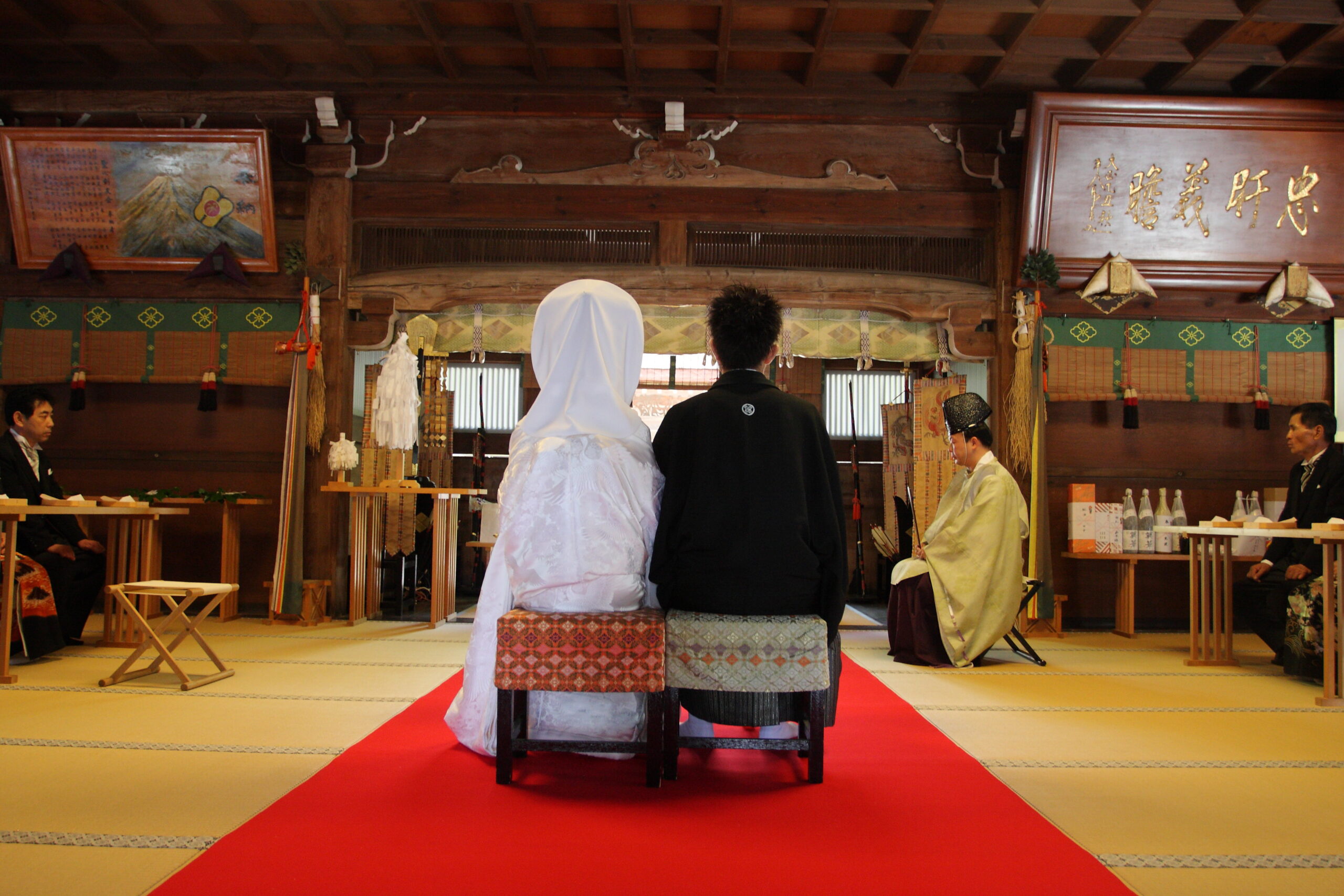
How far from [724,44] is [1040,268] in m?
2.61

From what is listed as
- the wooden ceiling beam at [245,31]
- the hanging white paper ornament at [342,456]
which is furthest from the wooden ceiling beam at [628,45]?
the hanging white paper ornament at [342,456]

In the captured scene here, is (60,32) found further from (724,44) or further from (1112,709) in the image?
(1112,709)

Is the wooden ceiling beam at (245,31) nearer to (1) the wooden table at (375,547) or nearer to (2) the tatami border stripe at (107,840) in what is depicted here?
(1) the wooden table at (375,547)

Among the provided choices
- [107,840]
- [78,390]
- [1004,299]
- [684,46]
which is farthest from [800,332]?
[107,840]

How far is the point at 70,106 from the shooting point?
618 cm

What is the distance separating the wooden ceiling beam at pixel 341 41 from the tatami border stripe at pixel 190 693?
3.91m

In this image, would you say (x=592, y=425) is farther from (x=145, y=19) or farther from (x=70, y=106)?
(x=70, y=106)

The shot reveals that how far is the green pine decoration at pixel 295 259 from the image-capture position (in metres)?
6.21

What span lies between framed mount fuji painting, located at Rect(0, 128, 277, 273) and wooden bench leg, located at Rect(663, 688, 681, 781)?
16.8 ft

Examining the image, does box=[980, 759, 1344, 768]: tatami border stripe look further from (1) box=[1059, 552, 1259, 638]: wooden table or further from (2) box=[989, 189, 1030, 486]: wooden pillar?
(2) box=[989, 189, 1030, 486]: wooden pillar

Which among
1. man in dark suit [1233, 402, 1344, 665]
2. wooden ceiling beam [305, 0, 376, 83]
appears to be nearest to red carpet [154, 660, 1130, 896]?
man in dark suit [1233, 402, 1344, 665]

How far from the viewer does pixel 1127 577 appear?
588cm

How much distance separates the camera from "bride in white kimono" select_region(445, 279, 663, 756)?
8.11ft

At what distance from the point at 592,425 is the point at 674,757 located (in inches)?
37.9
